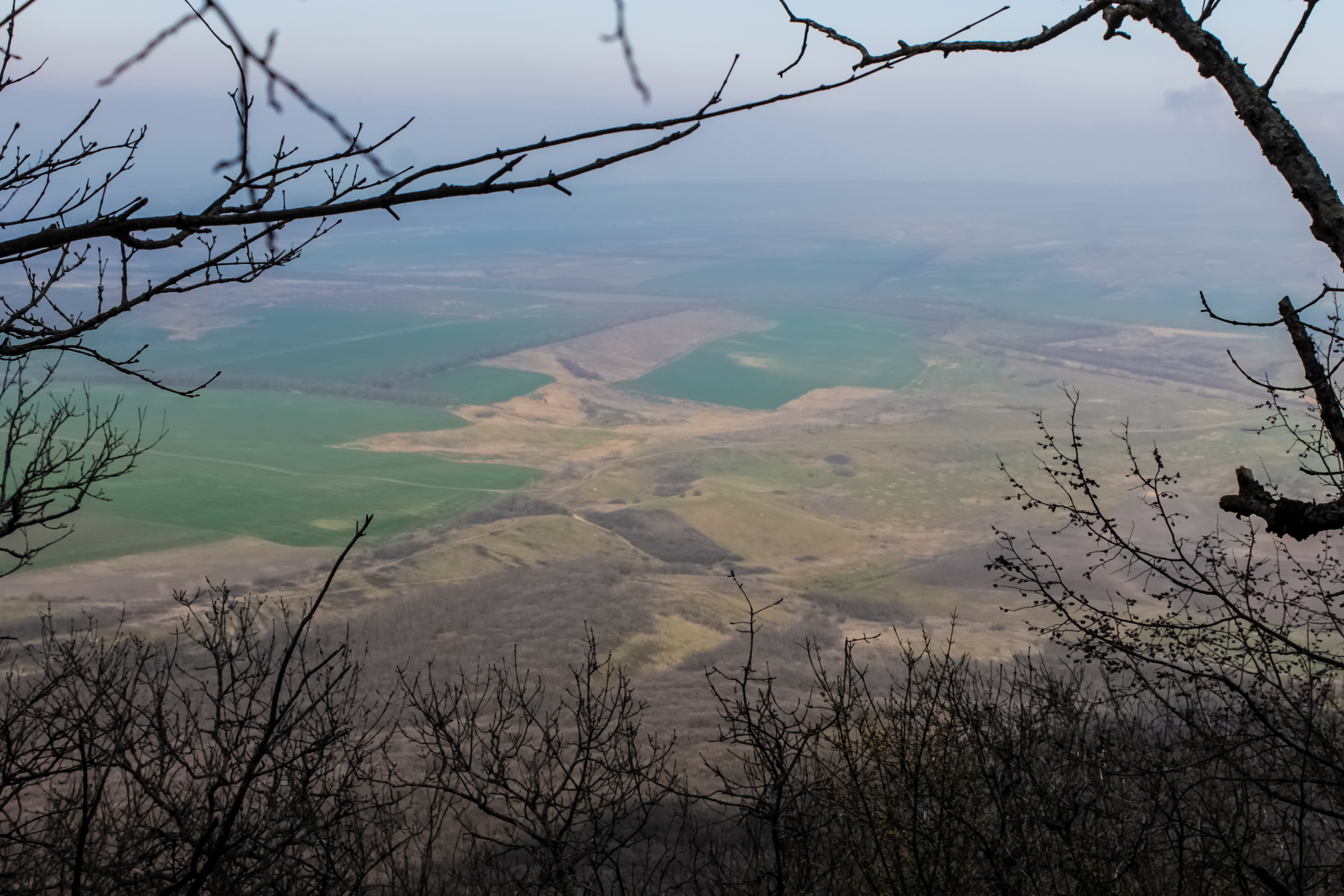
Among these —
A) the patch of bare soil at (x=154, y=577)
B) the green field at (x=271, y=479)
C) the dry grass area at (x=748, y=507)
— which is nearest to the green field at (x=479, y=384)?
the dry grass area at (x=748, y=507)

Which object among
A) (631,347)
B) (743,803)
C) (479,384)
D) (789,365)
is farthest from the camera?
(631,347)

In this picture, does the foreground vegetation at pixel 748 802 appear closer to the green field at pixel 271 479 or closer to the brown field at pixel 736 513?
the brown field at pixel 736 513

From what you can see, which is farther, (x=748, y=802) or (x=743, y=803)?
(x=748, y=802)

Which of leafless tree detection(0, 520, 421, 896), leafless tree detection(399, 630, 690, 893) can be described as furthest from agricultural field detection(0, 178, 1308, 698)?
leafless tree detection(0, 520, 421, 896)

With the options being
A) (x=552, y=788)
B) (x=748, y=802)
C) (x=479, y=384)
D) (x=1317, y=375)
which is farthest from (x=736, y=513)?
(x=1317, y=375)

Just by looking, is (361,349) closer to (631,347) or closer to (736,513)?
(631,347)

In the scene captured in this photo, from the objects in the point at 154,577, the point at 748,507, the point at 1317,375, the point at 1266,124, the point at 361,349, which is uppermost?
the point at 361,349

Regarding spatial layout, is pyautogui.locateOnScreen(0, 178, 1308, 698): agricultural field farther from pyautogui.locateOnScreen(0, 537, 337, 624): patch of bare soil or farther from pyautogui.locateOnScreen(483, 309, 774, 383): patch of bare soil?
pyautogui.locateOnScreen(483, 309, 774, 383): patch of bare soil
